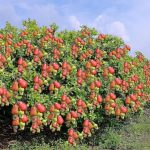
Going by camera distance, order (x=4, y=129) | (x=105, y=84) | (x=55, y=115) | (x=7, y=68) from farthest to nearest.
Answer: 1. (x=4, y=129)
2. (x=105, y=84)
3. (x=7, y=68)
4. (x=55, y=115)

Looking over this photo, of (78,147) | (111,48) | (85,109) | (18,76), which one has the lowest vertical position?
(78,147)

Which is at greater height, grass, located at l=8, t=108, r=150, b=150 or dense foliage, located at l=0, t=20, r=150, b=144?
dense foliage, located at l=0, t=20, r=150, b=144

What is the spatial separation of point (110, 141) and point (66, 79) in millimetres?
1647

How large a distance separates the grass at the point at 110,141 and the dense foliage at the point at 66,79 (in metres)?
0.36

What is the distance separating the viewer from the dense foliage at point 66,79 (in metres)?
8.80

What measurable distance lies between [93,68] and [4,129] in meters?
2.58

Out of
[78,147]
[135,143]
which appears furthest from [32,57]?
[135,143]

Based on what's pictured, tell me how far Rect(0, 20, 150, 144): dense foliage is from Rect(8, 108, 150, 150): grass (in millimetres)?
358

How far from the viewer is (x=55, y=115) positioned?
880cm

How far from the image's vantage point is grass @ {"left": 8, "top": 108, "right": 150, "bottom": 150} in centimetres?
965

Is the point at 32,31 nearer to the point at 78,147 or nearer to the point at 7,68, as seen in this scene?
the point at 7,68

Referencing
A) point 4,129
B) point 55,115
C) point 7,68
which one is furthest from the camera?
point 4,129

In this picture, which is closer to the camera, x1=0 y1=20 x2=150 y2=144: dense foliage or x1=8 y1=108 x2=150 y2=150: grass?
x1=0 y1=20 x2=150 y2=144: dense foliage

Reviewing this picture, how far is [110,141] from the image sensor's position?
1043 centimetres
